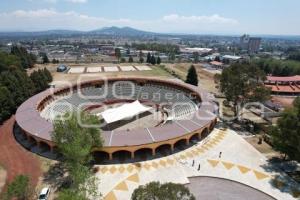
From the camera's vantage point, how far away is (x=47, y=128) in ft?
129

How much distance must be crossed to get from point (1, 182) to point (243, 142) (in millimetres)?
38395

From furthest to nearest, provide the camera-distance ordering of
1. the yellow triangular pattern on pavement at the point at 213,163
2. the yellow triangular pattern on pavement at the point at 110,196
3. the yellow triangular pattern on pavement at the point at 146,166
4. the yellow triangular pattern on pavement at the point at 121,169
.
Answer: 1. the yellow triangular pattern on pavement at the point at 213,163
2. the yellow triangular pattern on pavement at the point at 146,166
3. the yellow triangular pattern on pavement at the point at 121,169
4. the yellow triangular pattern on pavement at the point at 110,196

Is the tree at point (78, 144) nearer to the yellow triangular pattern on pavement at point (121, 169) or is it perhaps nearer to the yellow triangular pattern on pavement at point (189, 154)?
the yellow triangular pattern on pavement at point (121, 169)

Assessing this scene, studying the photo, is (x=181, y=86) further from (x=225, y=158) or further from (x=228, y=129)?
(x=225, y=158)

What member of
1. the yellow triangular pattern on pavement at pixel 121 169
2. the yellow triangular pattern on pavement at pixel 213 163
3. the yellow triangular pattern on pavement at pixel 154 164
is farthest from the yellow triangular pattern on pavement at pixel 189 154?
the yellow triangular pattern on pavement at pixel 121 169

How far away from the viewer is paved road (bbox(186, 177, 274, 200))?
28.7 metres

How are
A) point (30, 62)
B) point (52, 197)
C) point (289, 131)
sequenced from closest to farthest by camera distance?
point (52, 197) → point (289, 131) → point (30, 62)

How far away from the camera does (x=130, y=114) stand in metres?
49.5

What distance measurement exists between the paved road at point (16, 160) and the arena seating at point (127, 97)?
10.5 meters

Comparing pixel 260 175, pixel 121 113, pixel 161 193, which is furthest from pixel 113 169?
pixel 260 175

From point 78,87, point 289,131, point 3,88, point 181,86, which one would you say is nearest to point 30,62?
point 78,87

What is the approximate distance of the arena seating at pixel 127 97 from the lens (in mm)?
54394

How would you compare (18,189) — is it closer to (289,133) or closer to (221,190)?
(221,190)

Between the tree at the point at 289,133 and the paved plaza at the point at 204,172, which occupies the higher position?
the tree at the point at 289,133
